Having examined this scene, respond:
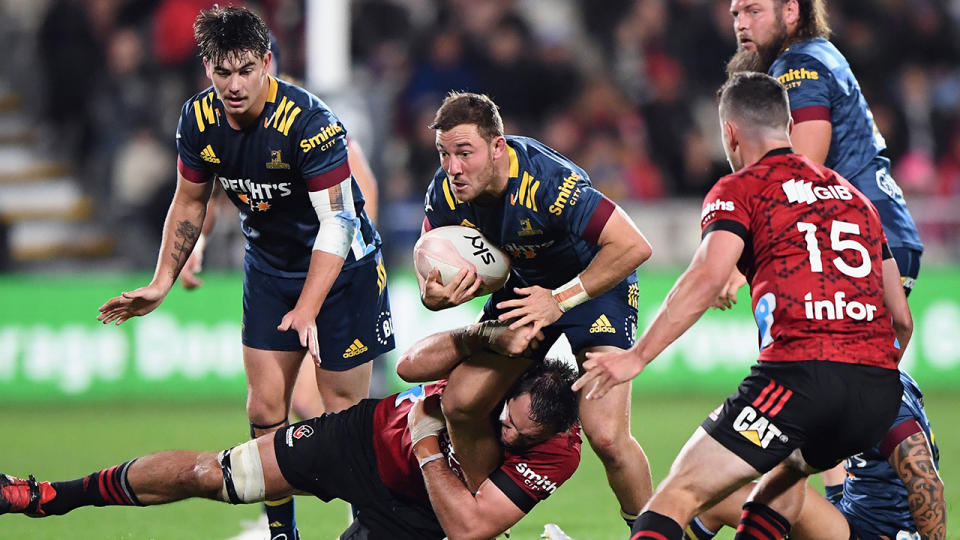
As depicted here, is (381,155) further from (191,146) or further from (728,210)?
(728,210)

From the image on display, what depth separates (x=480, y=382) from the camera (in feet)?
17.4

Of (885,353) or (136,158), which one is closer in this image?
(885,353)

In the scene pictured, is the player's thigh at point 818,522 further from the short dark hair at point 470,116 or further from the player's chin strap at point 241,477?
the player's chin strap at point 241,477

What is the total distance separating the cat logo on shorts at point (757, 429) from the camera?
4223 mm

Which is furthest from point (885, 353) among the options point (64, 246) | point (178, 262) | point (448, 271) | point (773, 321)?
point (64, 246)

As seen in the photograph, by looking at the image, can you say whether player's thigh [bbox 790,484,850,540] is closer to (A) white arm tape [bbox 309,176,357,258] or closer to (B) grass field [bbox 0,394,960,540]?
(B) grass field [bbox 0,394,960,540]

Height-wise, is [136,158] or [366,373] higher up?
[136,158]

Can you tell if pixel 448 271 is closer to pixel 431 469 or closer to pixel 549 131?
pixel 431 469

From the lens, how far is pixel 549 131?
1388 centimetres

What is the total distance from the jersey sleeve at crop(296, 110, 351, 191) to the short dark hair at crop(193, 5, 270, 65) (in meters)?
0.42

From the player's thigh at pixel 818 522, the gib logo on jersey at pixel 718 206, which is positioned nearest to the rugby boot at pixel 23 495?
the gib logo on jersey at pixel 718 206

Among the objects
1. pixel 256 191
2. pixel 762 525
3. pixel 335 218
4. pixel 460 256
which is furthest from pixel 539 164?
pixel 762 525

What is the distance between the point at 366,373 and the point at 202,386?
19.9 ft

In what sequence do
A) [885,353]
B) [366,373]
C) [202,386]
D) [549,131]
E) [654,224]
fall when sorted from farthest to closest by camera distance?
[549,131] → [654,224] → [202,386] → [366,373] → [885,353]
